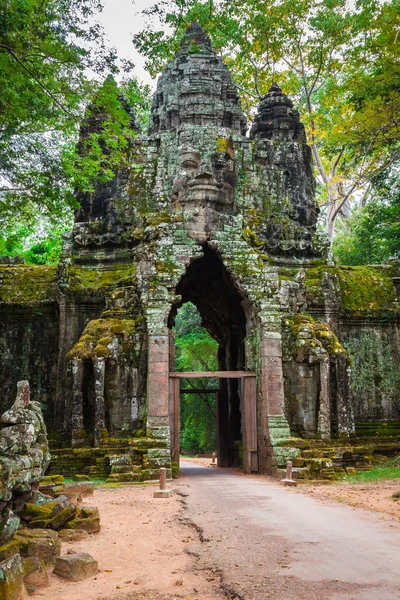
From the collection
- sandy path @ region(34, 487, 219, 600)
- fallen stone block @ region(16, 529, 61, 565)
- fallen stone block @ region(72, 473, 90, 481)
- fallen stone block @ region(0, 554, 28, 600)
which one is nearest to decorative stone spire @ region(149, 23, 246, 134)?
fallen stone block @ region(72, 473, 90, 481)

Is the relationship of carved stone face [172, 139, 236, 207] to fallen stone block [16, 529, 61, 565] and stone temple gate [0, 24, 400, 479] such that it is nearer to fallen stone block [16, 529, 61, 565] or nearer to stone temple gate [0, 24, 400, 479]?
stone temple gate [0, 24, 400, 479]

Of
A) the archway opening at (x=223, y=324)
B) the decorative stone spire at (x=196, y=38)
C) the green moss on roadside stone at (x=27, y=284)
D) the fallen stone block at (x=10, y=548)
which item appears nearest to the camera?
the fallen stone block at (x=10, y=548)

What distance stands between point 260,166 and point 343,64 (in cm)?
1052

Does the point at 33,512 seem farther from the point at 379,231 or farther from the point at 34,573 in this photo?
the point at 379,231

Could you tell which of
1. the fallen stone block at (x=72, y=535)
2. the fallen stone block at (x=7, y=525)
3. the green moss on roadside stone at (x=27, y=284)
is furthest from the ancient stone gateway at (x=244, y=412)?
the fallen stone block at (x=7, y=525)

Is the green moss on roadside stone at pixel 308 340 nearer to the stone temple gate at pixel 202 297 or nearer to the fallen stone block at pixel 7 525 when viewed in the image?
the stone temple gate at pixel 202 297

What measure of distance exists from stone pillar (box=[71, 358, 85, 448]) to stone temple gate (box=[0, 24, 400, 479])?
0.11 ft

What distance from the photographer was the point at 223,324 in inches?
786

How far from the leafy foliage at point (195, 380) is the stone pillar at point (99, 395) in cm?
1613

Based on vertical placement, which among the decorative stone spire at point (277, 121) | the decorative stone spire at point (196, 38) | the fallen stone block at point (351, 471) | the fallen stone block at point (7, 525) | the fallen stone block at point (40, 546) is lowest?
the fallen stone block at point (351, 471)

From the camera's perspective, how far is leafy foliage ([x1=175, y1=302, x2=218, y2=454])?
3006 cm

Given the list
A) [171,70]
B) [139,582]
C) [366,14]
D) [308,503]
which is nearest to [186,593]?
[139,582]

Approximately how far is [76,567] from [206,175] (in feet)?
40.9

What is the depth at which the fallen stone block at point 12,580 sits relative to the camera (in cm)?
421
